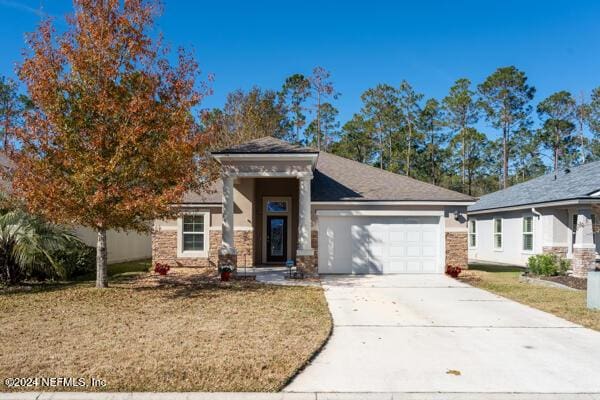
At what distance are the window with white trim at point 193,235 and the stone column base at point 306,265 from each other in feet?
14.9

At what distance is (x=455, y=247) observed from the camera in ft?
49.6

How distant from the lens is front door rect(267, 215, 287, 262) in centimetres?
1728

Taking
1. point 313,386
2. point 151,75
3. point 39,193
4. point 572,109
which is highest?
point 572,109

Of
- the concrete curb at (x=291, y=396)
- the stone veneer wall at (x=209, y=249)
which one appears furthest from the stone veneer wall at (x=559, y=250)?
the concrete curb at (x=291, y=396)

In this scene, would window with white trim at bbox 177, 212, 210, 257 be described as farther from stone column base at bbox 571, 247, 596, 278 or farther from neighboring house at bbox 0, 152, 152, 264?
stone column base at bbox 571, 247, 596, 278

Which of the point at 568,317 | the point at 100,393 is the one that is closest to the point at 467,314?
the point at 568,317

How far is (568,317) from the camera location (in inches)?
328

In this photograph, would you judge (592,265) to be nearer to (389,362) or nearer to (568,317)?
(568,317)

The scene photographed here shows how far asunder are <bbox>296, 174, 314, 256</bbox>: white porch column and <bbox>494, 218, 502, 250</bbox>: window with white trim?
1178 centimetres

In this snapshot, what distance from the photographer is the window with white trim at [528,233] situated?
17812mm

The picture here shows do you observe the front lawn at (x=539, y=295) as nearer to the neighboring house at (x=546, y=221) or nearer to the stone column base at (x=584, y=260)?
the stone column base at (x=584, y=260)

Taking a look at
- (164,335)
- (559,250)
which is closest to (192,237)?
(164,335)

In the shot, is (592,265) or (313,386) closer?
→ (313,386)

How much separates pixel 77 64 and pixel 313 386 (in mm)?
9208
